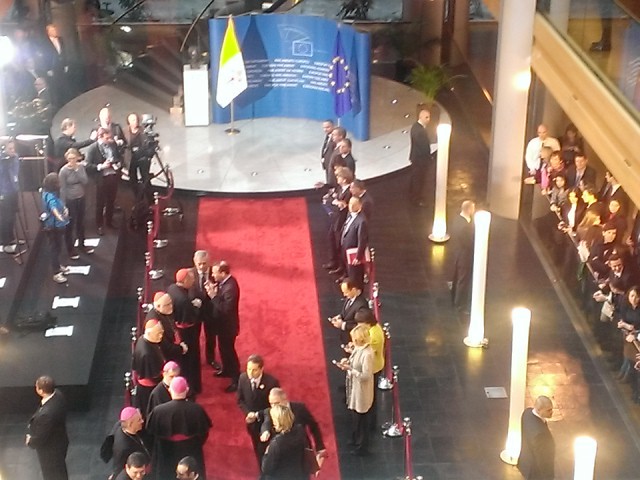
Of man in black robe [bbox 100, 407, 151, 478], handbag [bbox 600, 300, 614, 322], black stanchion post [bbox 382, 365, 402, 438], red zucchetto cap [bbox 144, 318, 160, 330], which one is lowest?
black stanchion post [bbox 382, 365, 402, 438]

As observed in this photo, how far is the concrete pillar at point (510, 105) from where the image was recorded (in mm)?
14914

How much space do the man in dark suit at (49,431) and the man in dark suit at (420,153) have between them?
758cm

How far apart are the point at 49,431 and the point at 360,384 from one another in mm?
2806

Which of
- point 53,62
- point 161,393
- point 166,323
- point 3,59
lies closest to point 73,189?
point 166,323

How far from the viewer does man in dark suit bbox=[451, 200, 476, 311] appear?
1235 centimetres

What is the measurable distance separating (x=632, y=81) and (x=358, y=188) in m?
3.31

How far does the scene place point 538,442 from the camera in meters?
8.88

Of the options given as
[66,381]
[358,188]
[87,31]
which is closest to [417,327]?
[358,188]

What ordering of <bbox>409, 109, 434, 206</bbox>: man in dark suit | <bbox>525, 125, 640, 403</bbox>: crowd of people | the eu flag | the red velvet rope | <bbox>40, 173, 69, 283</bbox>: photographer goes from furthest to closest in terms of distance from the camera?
the eu flag
<bbox>409, 109, 434, 206</bbox>: man in dark suit
<bbox>40, 173, 69, 283</bbox>: photographer
<bbox>525, 125, 640, 403</bbox>: crowd of people
the red velvet rope

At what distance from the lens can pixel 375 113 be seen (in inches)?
770

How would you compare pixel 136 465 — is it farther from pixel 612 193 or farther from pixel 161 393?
pixel 612 193

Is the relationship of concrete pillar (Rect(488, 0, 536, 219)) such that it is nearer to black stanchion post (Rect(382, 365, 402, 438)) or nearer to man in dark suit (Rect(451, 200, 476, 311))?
man in dark suit (Rect(451, 200, 476, 311))

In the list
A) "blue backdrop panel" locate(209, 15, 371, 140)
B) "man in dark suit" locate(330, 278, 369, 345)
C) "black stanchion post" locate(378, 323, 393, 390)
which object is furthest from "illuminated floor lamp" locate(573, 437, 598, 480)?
"blue backdrop panel" locate(209, 15, 371, 140)

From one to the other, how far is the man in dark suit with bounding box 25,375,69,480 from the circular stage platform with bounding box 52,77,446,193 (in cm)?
739
